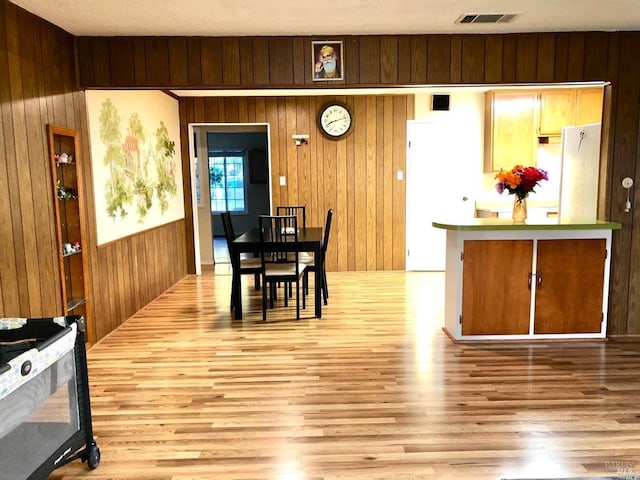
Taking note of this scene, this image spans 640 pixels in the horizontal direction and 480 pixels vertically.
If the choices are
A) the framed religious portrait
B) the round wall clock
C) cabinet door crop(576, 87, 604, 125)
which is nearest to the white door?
the round wall clock

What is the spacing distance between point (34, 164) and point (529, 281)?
3627 mm

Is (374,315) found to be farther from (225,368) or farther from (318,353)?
(225,368)

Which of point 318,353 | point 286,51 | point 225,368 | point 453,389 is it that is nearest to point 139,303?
point 225,368

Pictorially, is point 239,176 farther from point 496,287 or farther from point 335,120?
point 496,287

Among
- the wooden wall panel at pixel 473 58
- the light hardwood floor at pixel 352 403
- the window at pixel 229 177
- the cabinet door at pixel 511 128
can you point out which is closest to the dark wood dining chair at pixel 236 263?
the light hardwood floor at pixel 352 403

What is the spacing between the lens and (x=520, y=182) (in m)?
3.68

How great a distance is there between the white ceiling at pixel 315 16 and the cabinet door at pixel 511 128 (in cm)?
244

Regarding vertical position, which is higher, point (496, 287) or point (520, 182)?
point (520, 182)

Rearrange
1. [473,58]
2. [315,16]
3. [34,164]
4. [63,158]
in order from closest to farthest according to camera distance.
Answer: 1. [34,164]
2. [315,16]
3. [63,158]
4. [473,58]

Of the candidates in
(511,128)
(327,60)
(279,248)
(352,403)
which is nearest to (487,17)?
(327,60)

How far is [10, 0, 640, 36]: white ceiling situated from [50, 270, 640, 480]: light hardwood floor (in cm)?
238

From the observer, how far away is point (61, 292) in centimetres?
329

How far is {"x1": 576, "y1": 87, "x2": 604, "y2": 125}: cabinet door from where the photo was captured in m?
5.82

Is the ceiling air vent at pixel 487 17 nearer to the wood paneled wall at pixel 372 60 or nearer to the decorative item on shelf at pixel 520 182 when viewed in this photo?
the wood paneled wall at pixel 372 60
